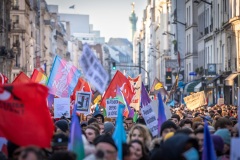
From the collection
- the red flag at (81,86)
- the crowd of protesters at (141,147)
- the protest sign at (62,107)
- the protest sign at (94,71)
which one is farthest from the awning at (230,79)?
the protest sign at (94,71)

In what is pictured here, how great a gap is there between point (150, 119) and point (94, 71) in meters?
3.91

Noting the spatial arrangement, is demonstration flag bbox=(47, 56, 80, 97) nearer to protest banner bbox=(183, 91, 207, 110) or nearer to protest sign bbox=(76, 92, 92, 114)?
protest sign bbox=(76, 92, 92, 114)

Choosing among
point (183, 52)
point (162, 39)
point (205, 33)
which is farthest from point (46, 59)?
point (205, 33)

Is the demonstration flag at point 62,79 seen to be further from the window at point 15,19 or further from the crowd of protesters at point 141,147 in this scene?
the window at point 15,19

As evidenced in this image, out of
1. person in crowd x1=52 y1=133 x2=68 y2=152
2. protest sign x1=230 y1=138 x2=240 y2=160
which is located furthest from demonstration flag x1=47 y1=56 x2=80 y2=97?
protest sign x1=230 y1=138 x2=240 y2=160

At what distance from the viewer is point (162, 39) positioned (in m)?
119

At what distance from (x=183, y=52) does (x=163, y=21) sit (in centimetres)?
3533

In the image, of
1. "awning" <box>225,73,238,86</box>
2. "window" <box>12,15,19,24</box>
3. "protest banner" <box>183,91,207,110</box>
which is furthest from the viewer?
"window" <box>12,15,19,24</box>

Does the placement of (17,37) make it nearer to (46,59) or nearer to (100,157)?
(46,59)

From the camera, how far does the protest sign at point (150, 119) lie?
651 inches

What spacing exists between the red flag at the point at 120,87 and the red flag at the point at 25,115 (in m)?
14.0

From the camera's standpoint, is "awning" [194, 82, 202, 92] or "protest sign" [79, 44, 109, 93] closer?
"protest sign" [79, 44, 109, 93]

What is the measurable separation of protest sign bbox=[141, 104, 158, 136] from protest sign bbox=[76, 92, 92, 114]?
5.25 metres

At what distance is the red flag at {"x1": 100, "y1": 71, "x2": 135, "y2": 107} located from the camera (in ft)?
81.7
